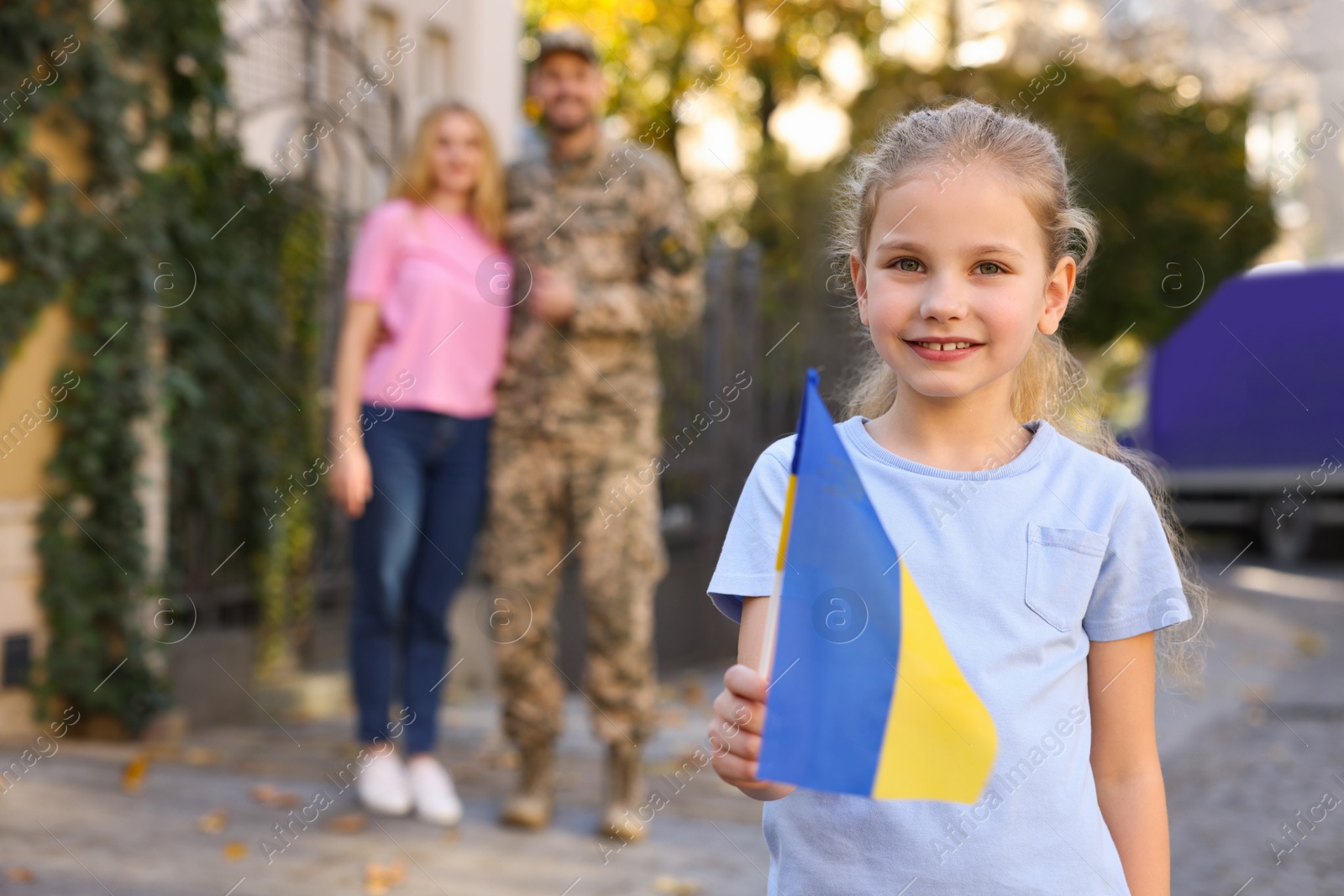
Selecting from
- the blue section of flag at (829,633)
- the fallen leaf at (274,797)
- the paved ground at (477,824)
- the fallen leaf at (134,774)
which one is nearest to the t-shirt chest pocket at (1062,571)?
the blue section of flag at (829,633)

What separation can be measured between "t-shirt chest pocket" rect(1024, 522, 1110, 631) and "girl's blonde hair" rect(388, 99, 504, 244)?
2.99 metres

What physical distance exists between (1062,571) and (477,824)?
303 cm

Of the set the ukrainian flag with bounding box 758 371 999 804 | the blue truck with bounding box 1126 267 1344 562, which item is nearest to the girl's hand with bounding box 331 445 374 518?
the ukrainian flag with bounding box 758 371 999 804

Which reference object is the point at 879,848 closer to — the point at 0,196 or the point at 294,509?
the point at 0,196

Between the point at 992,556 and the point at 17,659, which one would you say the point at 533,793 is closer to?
the point at 17,659

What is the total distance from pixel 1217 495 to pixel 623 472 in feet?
42.9

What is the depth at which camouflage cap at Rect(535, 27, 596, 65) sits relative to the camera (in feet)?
13.6

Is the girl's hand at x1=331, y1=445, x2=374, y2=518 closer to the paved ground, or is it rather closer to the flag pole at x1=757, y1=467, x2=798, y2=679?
the paved ground

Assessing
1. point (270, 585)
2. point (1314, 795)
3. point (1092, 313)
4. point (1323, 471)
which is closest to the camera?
point (1314, 795)

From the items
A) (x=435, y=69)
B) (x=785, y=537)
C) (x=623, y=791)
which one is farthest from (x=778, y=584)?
(x=435, y=69)

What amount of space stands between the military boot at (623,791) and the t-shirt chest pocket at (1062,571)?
107 inches

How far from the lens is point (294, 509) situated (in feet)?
20.8

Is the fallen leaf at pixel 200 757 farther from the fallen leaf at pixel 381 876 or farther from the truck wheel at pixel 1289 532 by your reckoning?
the truck wheel at pixel 1289 532

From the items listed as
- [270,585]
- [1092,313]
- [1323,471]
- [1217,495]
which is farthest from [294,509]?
[1092,313]
